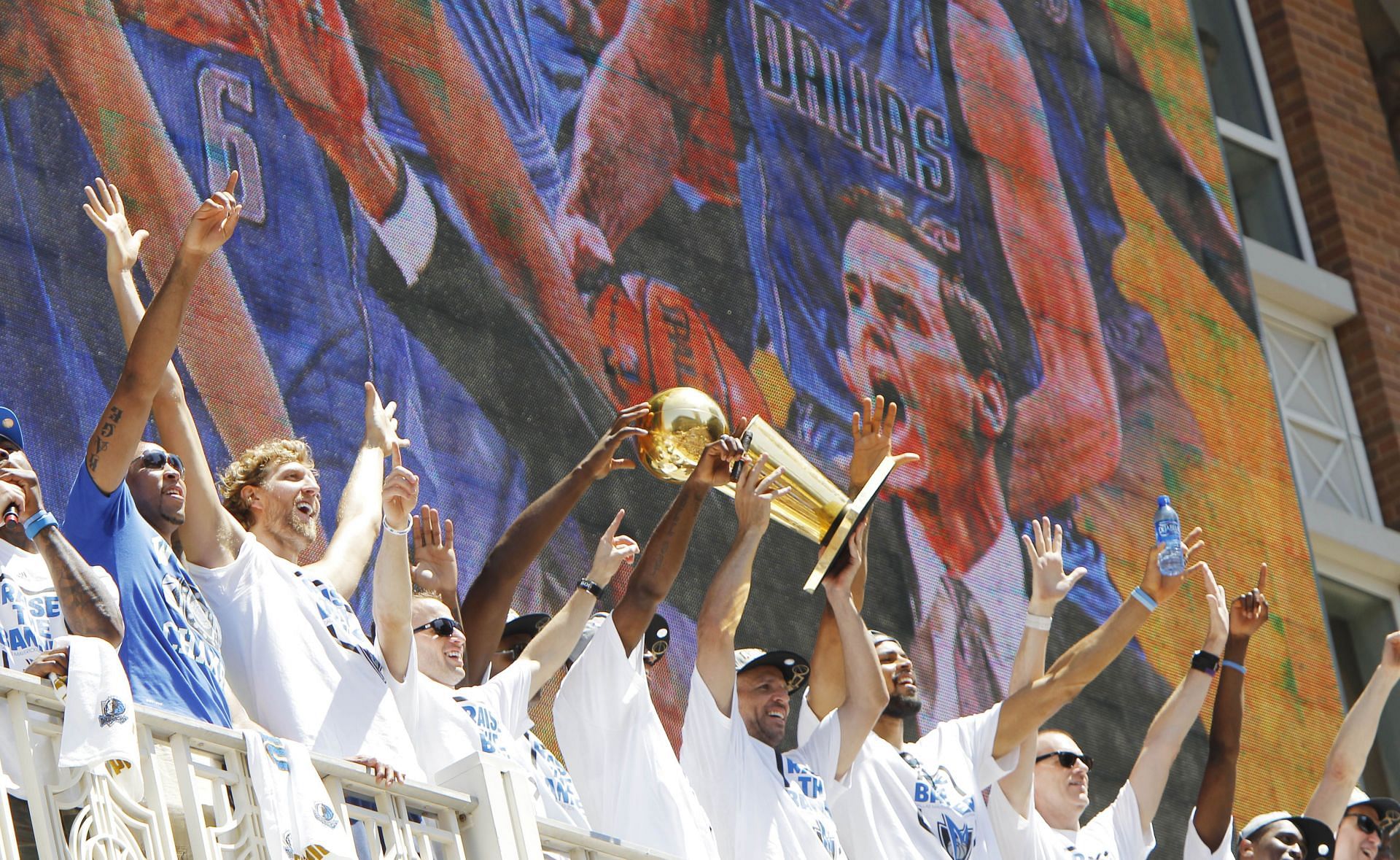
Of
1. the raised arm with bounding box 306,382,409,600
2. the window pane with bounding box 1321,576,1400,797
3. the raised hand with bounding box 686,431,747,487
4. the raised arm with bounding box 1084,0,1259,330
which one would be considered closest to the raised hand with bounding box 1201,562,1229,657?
the raised hand with bounding box 686,431,747,487

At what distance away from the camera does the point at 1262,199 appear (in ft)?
Answer: 38.6

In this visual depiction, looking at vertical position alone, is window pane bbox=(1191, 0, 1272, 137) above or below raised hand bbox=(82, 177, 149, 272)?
above

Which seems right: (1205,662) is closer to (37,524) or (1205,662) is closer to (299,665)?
(299,665)

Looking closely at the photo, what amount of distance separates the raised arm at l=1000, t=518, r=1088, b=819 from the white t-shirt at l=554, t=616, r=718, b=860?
48.9 inches

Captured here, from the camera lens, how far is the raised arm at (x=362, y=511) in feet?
15.1

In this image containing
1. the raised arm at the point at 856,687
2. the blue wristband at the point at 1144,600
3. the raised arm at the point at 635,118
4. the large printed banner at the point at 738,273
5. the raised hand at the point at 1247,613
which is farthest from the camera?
the raised arm at the point at 635,118

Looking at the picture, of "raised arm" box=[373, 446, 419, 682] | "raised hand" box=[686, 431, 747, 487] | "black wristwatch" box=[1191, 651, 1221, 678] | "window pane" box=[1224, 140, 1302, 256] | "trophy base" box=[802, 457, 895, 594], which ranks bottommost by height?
"raised arm" box=[373, 446, 419, 682]

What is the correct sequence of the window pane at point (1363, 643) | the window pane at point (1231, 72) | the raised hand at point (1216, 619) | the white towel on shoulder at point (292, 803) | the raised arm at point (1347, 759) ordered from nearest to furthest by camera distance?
the white towel on shoulder at point (292, 803) < the raised hand at point (1216, 619) < the raised arm at point (1347, 759) < the window pane at point (1363, 643) < the window pane at point (1231, 72)

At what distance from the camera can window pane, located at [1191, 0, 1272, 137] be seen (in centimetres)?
1177

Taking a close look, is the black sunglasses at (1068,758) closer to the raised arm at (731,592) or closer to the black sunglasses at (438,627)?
the raised arm at (731,592)

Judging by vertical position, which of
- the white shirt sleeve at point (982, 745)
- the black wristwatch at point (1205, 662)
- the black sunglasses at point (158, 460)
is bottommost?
the white shirt sleeve at point (982, 745)

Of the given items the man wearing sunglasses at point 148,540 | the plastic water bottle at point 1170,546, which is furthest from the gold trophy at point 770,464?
the man wearing sunglasses at point 148,540

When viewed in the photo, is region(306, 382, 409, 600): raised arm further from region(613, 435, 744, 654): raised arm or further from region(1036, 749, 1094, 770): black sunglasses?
region(1036, 749, 1094, 770): black sunglasses

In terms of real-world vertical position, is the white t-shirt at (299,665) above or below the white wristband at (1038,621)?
below
